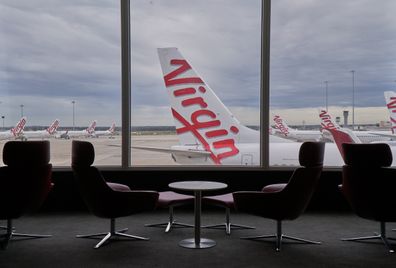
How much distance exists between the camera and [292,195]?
385 cm

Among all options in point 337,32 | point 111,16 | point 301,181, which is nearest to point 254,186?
point 301,181

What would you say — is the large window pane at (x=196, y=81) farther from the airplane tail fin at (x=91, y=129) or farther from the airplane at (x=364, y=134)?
the airplane at (x=364, y=134)

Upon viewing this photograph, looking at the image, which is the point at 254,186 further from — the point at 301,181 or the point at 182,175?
the point at 301,181

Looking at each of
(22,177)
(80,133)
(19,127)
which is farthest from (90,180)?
(19,127)

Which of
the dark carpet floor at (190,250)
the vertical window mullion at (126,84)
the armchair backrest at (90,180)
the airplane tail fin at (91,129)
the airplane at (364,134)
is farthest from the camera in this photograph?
the airplane at (364,134)

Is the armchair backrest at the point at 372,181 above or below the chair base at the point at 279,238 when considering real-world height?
above

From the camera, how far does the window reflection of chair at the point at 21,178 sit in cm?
388

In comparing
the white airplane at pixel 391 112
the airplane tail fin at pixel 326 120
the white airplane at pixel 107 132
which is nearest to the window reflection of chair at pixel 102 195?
the white airplane at pixel 107 132

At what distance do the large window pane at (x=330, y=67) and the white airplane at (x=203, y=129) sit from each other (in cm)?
29

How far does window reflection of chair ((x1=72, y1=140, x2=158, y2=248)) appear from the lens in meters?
3.95

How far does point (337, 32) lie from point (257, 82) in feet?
4.32

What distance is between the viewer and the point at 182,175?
5.77 meters

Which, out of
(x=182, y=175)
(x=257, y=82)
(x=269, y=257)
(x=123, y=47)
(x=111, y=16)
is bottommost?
(x=269, y=257)

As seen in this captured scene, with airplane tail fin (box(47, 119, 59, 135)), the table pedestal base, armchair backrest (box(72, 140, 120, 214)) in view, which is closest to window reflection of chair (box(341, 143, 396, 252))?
the table pedestal base
